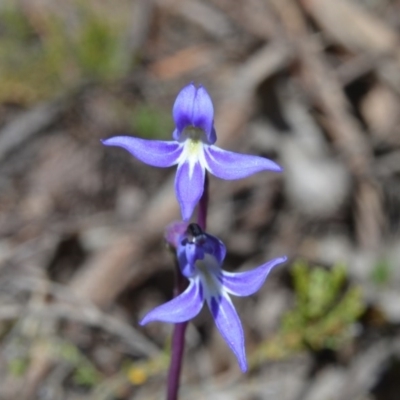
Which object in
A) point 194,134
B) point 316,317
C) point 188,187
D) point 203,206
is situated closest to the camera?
point 188,187

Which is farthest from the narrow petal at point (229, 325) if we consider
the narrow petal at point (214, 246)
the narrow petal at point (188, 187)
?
the narrow petal at point (188, 187)

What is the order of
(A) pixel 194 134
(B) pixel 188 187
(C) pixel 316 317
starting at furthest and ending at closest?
1. (C) pixel 316 317
2. (A) pixel 194 134
3. (B) pixel 188 187

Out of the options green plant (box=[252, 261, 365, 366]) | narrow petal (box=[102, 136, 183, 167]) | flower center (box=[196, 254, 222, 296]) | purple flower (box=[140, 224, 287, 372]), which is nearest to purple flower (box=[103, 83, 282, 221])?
narrow petal (box=[102, 136, 183, 167])

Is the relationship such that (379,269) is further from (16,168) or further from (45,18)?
(45,18)

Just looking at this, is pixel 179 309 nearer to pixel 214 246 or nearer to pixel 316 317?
pixel 214 246

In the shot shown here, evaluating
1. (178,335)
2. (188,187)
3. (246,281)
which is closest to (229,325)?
(246,281)

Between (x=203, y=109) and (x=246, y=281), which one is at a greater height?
(x=203, y=109)

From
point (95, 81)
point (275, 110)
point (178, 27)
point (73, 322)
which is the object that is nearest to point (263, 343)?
point (73, 322)

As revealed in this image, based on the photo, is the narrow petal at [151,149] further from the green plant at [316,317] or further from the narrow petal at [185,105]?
the green plant at [316,317]
